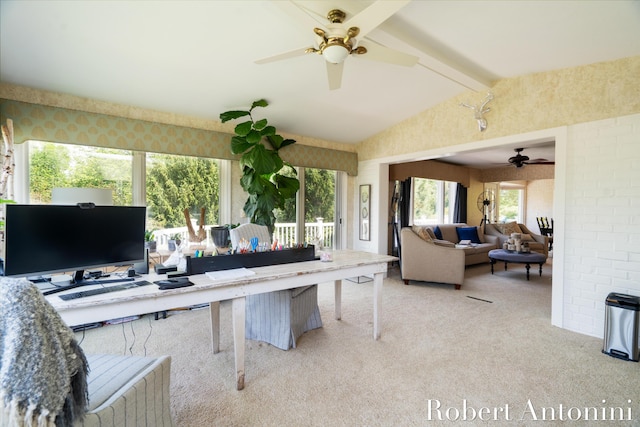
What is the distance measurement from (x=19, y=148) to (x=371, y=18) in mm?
3648

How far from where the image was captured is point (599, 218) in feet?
9.53

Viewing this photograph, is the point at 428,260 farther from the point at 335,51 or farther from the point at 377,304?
the point at 335,51

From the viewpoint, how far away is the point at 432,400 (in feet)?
6.37

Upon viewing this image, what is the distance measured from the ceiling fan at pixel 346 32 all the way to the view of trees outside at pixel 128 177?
2.23 meters

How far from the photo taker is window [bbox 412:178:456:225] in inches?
299

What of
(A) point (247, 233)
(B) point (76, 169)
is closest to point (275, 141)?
(A) point (247, 233)

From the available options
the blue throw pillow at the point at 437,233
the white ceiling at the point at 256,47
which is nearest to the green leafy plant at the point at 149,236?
the white ceiling at the point at 256,47

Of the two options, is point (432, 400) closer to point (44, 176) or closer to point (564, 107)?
point (564, 107)

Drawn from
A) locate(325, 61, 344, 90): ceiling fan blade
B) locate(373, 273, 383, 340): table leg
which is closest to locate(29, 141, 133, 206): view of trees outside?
locate(325, 61, 344, 90): ceiling fan blade

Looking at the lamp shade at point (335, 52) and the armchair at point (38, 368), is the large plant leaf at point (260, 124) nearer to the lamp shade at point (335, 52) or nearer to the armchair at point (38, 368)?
the lamp shade at point (335, 52)

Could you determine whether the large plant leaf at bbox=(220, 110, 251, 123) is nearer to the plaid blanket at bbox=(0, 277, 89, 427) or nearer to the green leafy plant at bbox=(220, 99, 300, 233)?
the green leafy plant at bbox=(220, 99, 300, 233)

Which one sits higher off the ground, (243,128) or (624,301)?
(243,128)

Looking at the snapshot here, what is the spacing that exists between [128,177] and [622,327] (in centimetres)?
525

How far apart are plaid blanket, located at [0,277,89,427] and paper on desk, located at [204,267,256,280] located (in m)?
1.00
